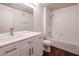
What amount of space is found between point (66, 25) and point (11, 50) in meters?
2.75

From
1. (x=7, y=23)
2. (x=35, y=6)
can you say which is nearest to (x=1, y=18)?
(x=7, y=23)

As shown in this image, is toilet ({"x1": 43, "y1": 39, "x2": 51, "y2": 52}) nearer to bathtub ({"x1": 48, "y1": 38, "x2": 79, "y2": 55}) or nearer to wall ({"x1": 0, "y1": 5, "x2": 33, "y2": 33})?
bathtub ({"x1": 48, "y1": 38, "x2": 79, "y2": 55})

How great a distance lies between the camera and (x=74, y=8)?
2.93 m

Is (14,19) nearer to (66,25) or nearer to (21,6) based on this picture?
(21,6)

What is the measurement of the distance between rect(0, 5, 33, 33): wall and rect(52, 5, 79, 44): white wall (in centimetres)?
160

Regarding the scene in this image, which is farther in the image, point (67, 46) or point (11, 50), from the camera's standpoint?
point (67, 46)

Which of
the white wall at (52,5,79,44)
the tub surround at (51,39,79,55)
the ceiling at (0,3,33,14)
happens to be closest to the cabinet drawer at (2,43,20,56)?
the ceiling at (0,3,33,14)

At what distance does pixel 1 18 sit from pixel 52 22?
2.72m

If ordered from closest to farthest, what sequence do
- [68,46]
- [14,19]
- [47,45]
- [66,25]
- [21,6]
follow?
1. [14,19]
2. [21,6]
3. [47,45]
4. [68,46]
5. [66,25]

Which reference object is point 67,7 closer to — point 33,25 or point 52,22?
point 52,22

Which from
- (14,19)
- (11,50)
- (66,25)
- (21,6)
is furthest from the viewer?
(66,25)

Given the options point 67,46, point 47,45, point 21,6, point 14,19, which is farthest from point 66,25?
point 14,19

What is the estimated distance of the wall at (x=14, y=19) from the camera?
5.52ft

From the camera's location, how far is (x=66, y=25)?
318cm
